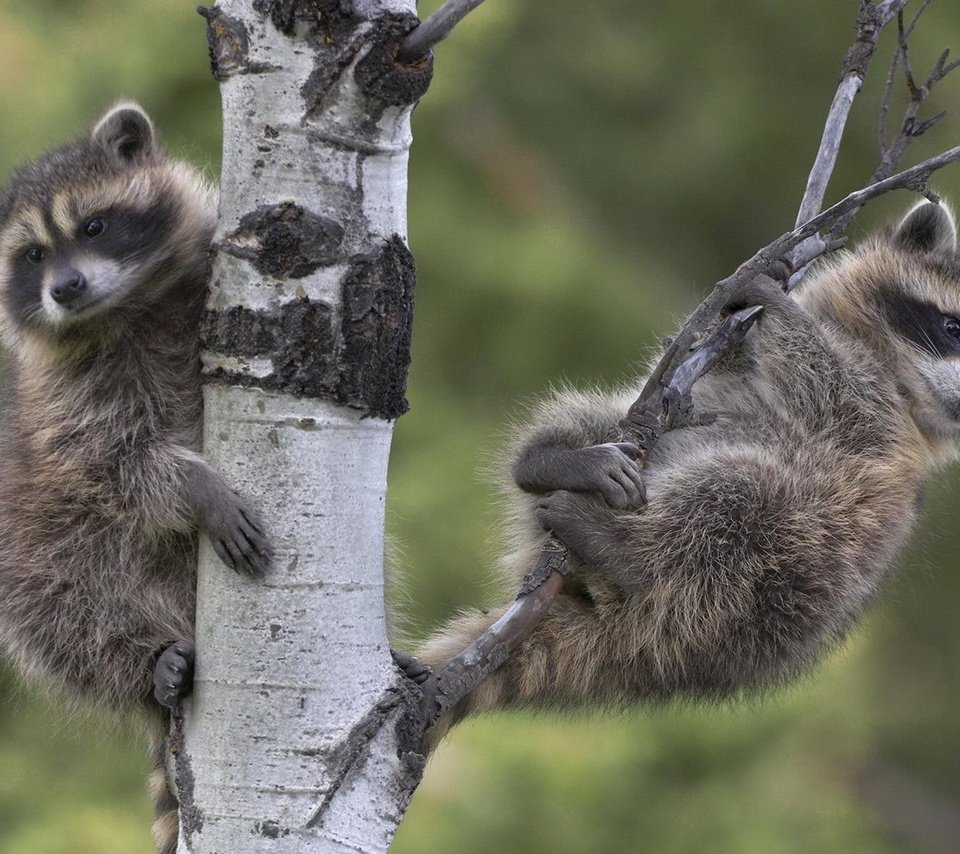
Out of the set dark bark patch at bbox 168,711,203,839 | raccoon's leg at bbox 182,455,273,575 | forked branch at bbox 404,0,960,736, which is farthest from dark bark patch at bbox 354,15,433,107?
dark bark patch at bbox 168,711,203,839

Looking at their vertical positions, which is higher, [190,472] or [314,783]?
[190,472]

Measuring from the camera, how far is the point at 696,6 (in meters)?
5.61

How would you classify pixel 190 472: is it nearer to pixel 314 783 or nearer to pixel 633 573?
pixel 314 783

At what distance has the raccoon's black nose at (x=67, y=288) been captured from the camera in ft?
8.34

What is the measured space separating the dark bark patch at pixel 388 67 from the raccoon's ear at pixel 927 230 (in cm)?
180

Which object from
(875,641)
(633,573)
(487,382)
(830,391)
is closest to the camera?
(633,573)

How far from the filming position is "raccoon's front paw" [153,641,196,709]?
194 centimetres

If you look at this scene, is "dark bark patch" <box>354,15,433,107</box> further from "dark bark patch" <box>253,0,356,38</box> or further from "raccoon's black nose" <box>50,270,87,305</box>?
"raccoon's black nose" <box>50,270,87,305</box>

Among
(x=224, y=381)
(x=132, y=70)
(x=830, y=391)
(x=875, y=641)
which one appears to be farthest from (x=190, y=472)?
(x=875, y=641)

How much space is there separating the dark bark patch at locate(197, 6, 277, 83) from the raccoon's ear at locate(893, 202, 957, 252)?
194 centimetres

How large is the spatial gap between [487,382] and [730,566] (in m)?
2.25

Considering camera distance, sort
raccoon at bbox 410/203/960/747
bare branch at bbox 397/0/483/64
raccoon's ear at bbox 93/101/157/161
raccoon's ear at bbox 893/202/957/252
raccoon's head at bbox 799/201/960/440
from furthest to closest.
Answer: raccoon's ear at bbox 893/202/957/252 < raccoon's head at bbox 799/201/960/440 < raccoon's ear at bbox 93/101/157/161 < raccoon at bbox 410/203/960/747 < bare branch at bbox 397/0/483/64

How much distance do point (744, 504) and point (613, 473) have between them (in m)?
0.38

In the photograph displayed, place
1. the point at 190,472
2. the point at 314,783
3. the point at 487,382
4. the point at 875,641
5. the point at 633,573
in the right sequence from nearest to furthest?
the point at 314,783, the point at 190,472, the point at 633,573, the point at 487,382, the point at 875,641
